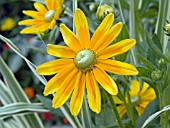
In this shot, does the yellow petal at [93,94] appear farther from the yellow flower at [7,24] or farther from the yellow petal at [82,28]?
the yellow flower at [7,24]

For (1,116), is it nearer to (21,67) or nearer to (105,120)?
(105,120)

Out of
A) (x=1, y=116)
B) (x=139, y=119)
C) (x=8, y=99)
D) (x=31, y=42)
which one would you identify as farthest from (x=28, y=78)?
(x=139, y=119)

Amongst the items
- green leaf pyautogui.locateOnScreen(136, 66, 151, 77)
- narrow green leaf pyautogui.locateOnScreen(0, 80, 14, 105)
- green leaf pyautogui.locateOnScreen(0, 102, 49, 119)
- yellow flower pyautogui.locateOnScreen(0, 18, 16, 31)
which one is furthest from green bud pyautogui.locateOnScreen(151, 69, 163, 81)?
yellow flower pyautogui.locateOnScreen(0, 18, 16, 31)

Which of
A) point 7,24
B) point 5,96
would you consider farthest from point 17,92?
point 7,24

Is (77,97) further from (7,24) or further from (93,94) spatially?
(7,24)

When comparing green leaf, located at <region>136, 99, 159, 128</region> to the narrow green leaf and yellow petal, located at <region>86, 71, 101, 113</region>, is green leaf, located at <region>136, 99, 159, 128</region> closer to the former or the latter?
yellow petal, located at <region>86, 71, 101, 113</region>

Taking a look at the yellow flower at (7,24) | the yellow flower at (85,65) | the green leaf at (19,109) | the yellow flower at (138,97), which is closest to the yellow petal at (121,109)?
the yellow flower at (138,97)
